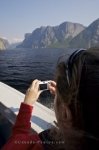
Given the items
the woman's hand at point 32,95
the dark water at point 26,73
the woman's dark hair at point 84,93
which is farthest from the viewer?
Result: the dark water at point 26,73

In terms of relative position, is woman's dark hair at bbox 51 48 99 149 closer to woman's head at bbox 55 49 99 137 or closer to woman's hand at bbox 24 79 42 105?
woman's head at bbox 55 49 99 137

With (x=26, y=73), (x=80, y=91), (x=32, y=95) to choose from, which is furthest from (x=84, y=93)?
(x=26, y=73)

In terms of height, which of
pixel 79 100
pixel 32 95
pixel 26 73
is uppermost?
pixel 79 100

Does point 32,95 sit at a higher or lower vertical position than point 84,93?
lower

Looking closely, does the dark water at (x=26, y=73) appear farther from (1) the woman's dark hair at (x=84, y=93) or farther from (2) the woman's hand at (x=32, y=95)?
(1) the woman's dark hair at (x=84, y=93)

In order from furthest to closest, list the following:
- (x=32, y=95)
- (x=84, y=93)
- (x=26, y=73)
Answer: (x=26, y=73) < (x=32, y=95) < (x=84, y=93)

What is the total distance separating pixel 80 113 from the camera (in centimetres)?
86

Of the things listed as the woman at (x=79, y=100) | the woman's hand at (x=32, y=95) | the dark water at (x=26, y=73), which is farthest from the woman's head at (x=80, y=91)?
the woman's hand at (x=32, y=95)

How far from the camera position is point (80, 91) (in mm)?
853

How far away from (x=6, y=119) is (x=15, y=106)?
0.54 feet

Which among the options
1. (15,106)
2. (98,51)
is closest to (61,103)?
(98,51)

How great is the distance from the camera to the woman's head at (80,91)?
0.83m

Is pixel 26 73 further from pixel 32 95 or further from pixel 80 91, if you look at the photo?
pixel 80 91

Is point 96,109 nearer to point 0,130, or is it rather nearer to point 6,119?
point 6,119
